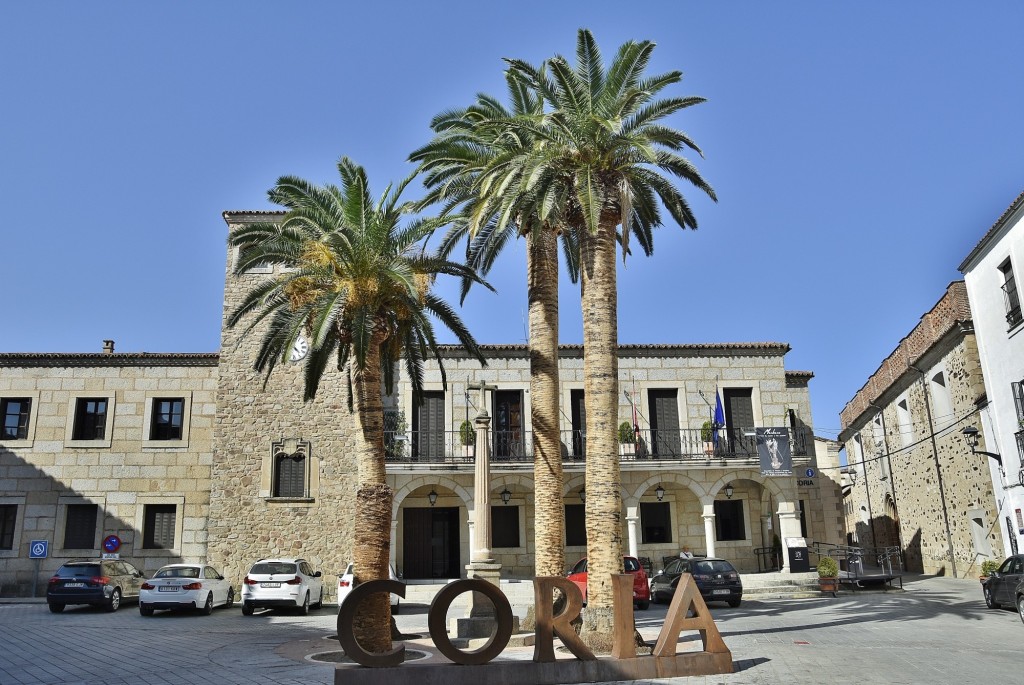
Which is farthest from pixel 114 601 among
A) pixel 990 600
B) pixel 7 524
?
pixel 990 600

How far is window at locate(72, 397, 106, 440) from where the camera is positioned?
25969 millimetres

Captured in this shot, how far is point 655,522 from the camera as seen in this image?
91.4ft

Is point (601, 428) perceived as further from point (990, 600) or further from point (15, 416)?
point (15, 416)

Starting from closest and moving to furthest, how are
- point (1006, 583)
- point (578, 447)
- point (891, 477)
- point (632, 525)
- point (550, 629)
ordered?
1. point (550, 629)
2. point (1006, 583)
3. point (632, 525)
4. point (578, 447)
5. point (891, 477)

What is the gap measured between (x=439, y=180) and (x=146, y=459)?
15210 mm

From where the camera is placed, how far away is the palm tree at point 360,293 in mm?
13602

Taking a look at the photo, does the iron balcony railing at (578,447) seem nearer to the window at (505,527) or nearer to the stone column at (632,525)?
the stone column at (632,525)

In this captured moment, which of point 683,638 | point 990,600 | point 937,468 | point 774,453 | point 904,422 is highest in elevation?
point 904,422

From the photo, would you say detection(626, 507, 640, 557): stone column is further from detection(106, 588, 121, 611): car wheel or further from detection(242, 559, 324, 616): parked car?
detection(106, 588, 121, 611): car wheel

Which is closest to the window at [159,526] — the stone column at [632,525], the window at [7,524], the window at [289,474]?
the window at [289,474]

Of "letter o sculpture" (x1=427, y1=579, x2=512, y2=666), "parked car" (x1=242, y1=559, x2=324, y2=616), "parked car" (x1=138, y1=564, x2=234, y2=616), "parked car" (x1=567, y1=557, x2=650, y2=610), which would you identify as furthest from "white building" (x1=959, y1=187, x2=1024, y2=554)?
"parked car" (x1=138, y1=564, x2=234, y2=616)

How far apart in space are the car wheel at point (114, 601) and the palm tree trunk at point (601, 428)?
13.1m

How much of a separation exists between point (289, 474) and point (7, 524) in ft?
29.7

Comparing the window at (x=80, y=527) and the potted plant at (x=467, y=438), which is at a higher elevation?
the potted plant at (x=467, y=438)
